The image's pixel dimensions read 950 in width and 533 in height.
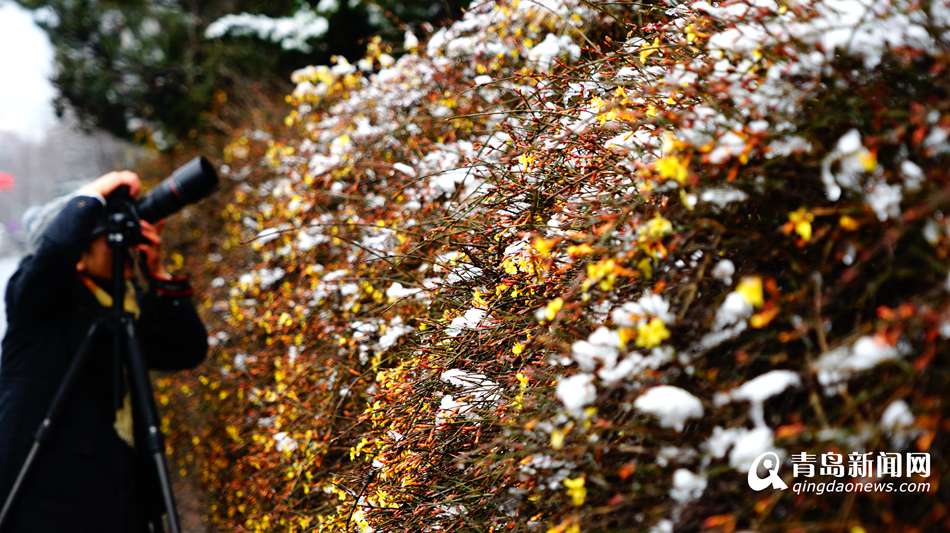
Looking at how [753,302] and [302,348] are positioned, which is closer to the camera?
[753,302]

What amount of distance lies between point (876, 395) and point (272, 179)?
11.8 feet

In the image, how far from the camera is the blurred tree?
6.02 meters

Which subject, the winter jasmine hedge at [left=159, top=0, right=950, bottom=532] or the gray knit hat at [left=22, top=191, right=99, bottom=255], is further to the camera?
Answer: the gray knit hat at [left=22, top=191, right=99, bottom=255]

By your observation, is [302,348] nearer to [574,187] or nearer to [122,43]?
[574,187]

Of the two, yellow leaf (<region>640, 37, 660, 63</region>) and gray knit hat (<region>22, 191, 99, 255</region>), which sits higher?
yellow leaf (<region>640, 37, 660, 63</region>)

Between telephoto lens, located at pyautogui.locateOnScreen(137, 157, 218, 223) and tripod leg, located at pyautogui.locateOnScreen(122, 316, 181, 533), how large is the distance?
39cm

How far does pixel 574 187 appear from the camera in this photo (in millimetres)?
1662

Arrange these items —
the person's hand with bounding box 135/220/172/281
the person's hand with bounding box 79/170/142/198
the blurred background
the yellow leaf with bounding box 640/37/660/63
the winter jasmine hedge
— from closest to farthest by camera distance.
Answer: the winter jasmine hedge → the yellow leaf with bounding box 640/37/660/63 → the person's hand with bounding box 79/170/142/198 → the person's hand with bounding box 135/220/172/281 → the blurred background

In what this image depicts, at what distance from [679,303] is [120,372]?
1766 mm

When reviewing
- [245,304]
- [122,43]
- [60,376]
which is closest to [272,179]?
[245,304]

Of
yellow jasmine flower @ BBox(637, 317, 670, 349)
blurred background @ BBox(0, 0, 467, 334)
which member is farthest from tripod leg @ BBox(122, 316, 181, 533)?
blurred background @ BBox(0, 0, 467, 334)

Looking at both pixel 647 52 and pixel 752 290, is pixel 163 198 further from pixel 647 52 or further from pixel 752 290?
pixel 752 290

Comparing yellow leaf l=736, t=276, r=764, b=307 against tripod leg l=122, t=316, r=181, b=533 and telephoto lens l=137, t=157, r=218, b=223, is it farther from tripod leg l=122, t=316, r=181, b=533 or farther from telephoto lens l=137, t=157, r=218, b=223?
telephoto lens l=137, t=157, r=218, b=223

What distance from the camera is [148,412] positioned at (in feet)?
7.06
